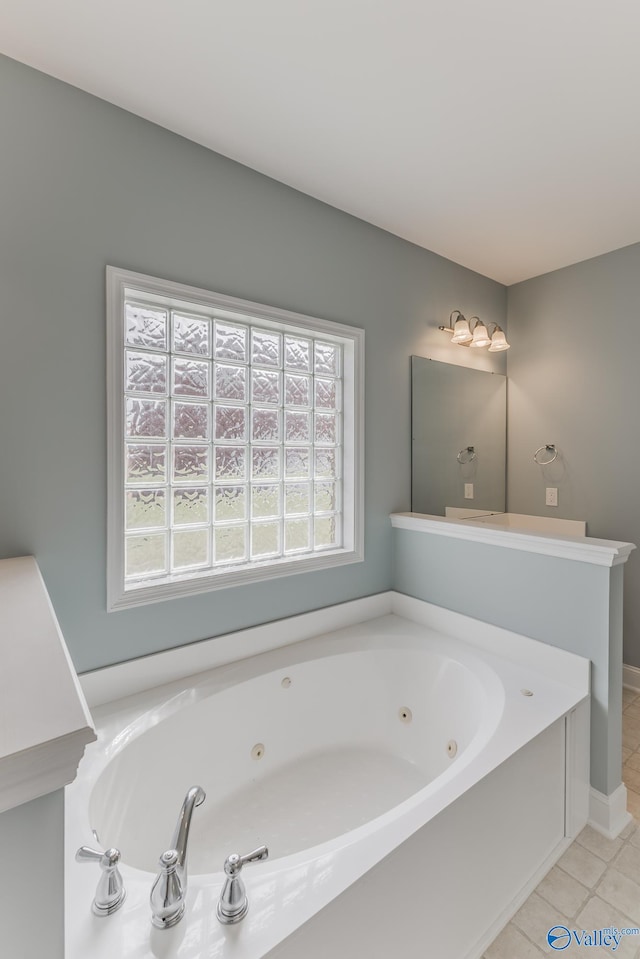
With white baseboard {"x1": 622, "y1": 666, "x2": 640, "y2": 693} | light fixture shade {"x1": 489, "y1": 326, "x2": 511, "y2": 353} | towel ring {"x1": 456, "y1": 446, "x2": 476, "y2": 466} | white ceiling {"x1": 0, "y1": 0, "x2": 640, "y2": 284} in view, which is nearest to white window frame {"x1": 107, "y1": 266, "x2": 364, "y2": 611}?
white ceiling {"x1": 0, "y1": 0, "x2": 640, "y2": 284}

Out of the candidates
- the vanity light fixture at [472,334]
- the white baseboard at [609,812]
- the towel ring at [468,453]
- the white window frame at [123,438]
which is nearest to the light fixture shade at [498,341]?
the vanity light fixture at [472,334]

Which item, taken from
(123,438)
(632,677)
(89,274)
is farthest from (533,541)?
(89,274)

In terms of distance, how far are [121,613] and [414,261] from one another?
2.36 metres

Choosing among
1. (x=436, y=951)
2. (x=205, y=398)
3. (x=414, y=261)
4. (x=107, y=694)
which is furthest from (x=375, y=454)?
(x=436, y=951)

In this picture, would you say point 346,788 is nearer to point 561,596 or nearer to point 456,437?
point 561,596

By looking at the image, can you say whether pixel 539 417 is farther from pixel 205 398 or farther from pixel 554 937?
pixel 554 937

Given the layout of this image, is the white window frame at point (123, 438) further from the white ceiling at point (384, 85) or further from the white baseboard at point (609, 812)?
the white baseboard at point (609, 812)

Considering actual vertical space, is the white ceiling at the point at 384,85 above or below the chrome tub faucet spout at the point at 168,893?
above

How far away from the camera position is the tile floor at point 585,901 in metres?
1.24

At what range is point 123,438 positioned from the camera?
1.61 metres

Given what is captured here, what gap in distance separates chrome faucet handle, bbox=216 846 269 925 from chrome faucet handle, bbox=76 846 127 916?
7.8 inches

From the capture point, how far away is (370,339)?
2367 mm

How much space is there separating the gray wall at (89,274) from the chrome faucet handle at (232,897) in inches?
36.8

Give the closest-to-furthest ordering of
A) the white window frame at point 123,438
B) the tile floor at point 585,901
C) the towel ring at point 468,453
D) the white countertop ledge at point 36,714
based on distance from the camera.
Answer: the white countertop ledge at point 36,714 → the tile floor at point 585,901 → the white window frame at point 123,438 → the towel ring at point 468,453
